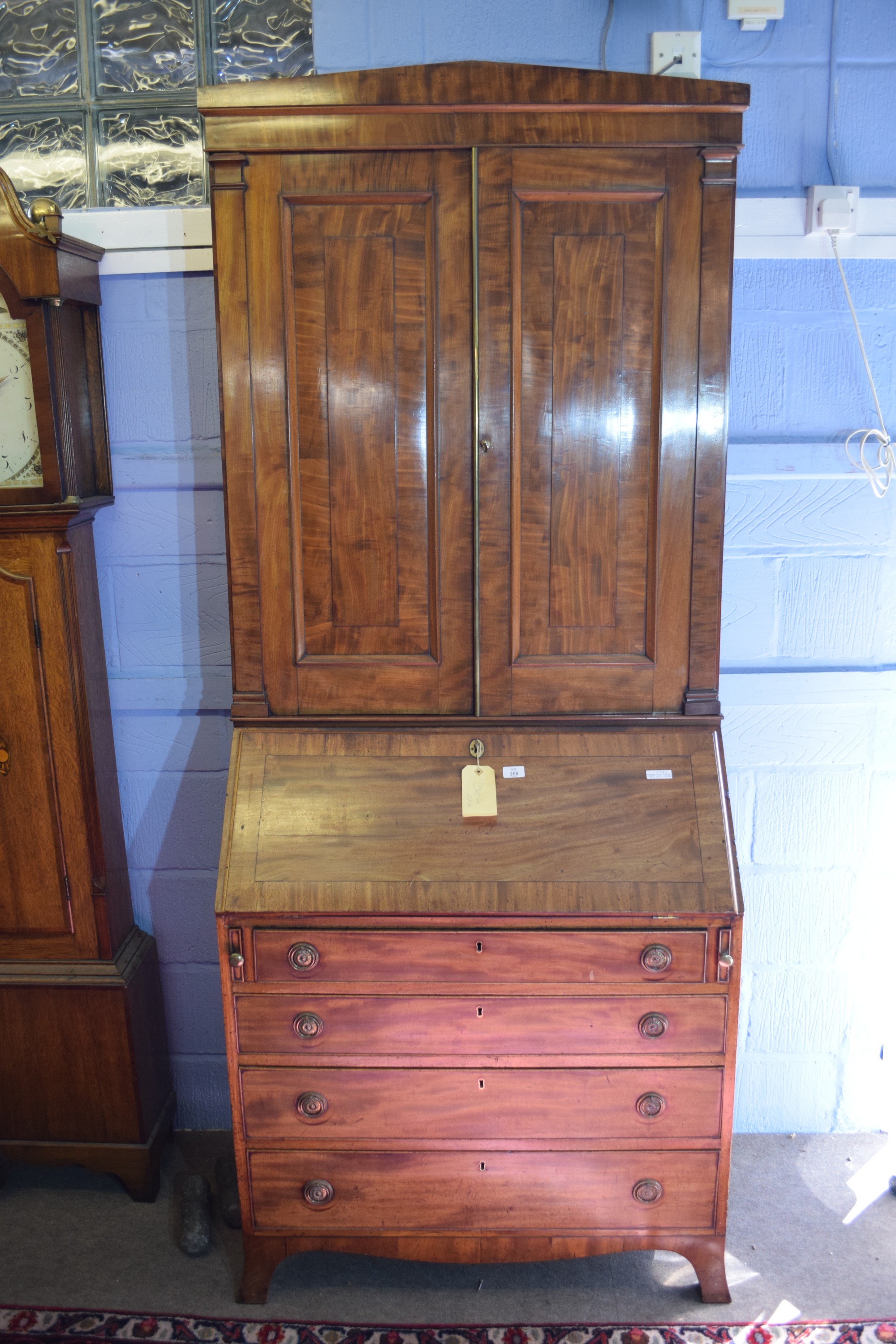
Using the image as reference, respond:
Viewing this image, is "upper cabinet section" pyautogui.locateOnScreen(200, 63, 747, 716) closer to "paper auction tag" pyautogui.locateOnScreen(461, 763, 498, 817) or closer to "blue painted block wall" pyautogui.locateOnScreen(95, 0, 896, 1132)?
"paper auction tag" pyautogui.locateOnScreen(461, 763, 498, 817)

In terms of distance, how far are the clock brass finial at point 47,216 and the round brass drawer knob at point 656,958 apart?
184cm

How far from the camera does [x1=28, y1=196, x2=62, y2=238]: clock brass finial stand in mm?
2025

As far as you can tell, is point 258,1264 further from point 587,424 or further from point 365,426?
point 587,424

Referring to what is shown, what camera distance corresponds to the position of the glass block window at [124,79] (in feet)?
7.71

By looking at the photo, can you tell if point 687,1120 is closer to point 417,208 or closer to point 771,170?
point 417,208

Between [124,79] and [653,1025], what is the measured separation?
2.40 meters

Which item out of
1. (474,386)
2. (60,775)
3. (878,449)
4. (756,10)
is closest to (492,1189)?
(60,775)

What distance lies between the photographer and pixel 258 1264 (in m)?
2.08

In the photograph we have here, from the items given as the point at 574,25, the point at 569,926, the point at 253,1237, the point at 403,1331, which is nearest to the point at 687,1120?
the point at 569,926

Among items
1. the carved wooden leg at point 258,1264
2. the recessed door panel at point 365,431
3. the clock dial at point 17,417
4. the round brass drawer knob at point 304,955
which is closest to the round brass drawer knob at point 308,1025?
the round brass drawer knob at point 304,955

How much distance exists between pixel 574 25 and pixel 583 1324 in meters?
2.71

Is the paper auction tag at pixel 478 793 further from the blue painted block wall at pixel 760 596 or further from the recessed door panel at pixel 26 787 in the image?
the recessed door panel at pixel 26 787

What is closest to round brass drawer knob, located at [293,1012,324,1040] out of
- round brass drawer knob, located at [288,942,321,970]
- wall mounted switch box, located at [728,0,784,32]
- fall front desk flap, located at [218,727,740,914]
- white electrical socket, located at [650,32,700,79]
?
round brass drawer knob, located at [288,942,321,970]

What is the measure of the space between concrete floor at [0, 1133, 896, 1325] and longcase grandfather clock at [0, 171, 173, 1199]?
5.7 inches
